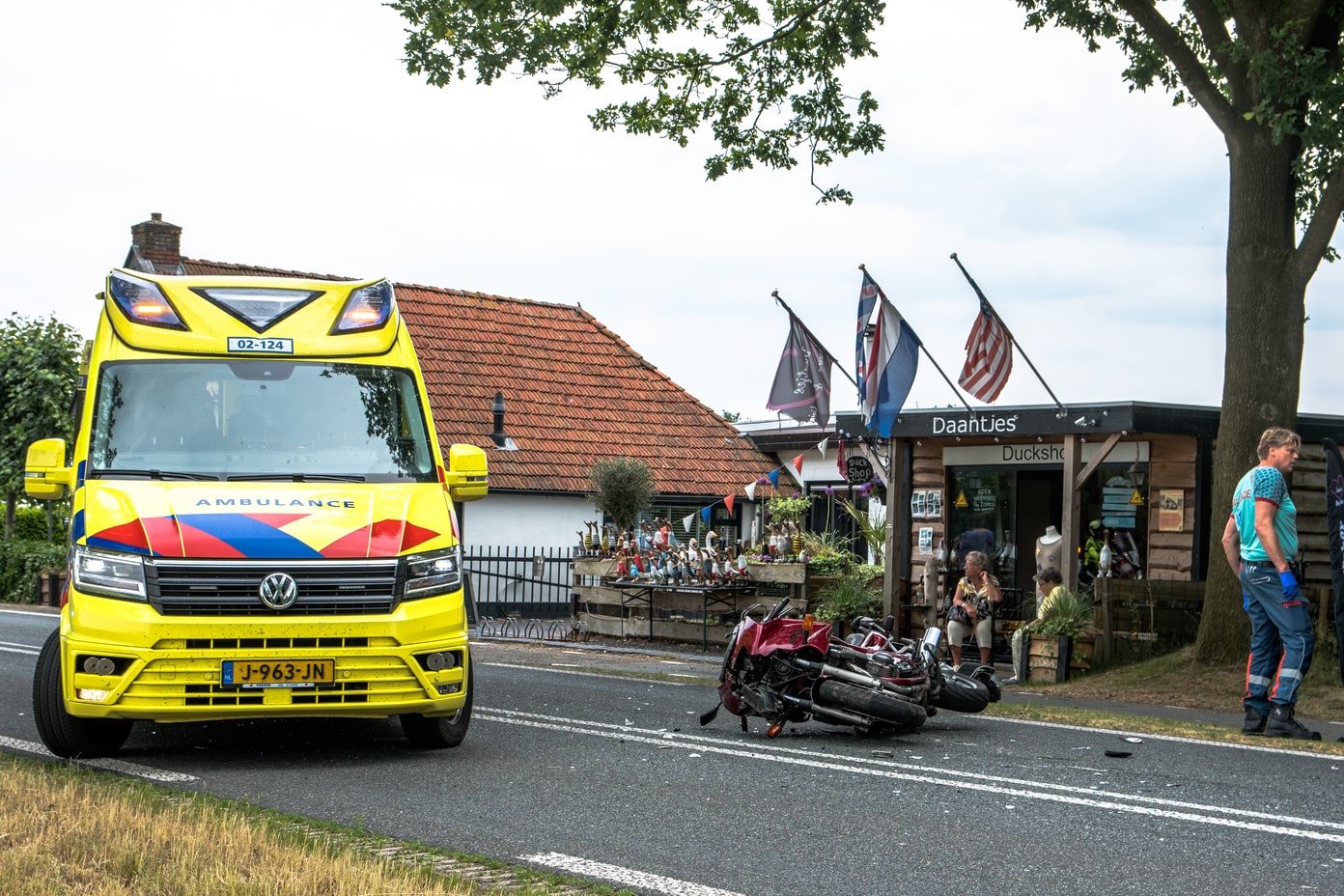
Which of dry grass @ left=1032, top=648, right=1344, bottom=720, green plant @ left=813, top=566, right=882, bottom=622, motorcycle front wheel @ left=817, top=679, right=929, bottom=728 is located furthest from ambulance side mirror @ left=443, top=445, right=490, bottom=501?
green plant @ left=813, top=566, right=882, bottom=622

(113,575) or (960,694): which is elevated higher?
(113,575)

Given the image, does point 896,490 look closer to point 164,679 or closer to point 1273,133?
point 1273,133

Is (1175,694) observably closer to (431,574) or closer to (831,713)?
(831,713)

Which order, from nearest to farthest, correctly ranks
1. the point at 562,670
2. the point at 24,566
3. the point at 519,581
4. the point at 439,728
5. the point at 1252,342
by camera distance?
the point at 439,728 < the point at 1252,342 < the point at 562,670 < the point at 519,581 < the point at 24,566

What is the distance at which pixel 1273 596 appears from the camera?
10.5m

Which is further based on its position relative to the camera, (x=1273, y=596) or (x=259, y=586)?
(x=1273, y=596)

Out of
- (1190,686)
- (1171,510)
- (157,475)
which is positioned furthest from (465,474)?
(1171,510)

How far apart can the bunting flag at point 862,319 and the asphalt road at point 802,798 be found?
797 cm

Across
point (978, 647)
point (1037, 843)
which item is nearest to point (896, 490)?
point (978, 647)

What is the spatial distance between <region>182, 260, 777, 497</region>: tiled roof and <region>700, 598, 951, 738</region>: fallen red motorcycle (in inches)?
799

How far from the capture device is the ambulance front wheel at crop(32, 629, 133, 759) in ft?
29.1

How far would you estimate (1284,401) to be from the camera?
45.9ft

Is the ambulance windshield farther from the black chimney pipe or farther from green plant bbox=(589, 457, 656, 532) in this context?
the black chimney pipe

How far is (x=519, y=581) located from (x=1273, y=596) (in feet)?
67.1
